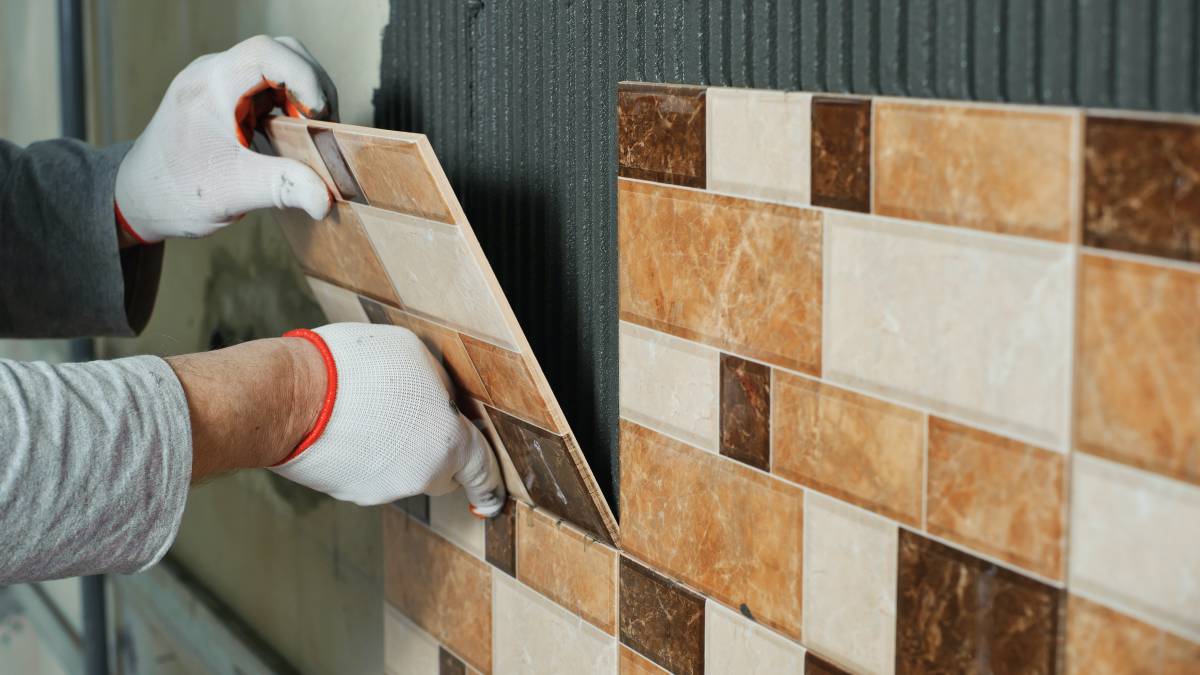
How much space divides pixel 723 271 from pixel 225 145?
1.94ft

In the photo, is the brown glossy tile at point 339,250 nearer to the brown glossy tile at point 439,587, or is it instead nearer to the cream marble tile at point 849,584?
the brown glossy tile at point 439,587

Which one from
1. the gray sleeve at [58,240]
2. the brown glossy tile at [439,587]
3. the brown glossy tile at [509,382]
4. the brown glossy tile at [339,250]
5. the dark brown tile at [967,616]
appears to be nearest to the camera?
the dark brown tile at [967,616]

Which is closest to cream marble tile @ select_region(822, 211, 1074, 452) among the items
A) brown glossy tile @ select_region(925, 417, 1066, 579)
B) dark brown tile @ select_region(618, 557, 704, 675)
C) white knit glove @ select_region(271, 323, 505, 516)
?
brown glossy tile @ select_region(925, 417, 1066, 579)

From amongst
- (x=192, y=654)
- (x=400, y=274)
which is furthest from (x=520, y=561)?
(x=192, y=654)

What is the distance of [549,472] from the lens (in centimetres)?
101

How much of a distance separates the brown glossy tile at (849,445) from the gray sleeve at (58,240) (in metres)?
0.91

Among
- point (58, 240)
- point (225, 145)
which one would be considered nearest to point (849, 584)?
point (225, 145)

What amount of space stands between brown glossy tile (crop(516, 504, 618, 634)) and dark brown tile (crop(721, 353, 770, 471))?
0.22 m

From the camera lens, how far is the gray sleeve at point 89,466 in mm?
797

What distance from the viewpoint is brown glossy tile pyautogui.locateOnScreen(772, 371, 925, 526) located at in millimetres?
662

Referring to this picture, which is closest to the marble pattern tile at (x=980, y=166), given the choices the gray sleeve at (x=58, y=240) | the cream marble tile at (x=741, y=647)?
the cream marble tile at (x=741, y=647)

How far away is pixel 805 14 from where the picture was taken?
2.32 feet

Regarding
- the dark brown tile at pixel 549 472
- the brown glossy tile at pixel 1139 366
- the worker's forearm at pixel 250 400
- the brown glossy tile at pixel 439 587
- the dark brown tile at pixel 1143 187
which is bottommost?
the brown glossy tile at pixel 439 587

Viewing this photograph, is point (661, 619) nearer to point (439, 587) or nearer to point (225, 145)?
point (439, 587)
